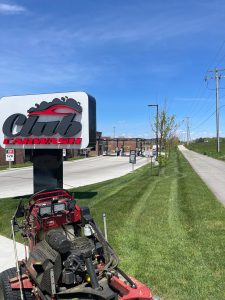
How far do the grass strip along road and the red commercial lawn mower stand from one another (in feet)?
4.99

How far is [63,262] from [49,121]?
9316 millimetres

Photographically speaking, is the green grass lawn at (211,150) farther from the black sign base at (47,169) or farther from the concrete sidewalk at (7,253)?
the concrete sidewalk at (7,253)

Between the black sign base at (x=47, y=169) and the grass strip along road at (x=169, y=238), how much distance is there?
127cm

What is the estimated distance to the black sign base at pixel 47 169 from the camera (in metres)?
13.1

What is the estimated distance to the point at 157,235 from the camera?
8.49m

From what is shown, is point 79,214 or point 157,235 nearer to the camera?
point 79,214

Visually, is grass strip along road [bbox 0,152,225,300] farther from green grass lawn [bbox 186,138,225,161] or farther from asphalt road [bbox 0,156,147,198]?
green grass lawn [bbox 186,138,225,161]

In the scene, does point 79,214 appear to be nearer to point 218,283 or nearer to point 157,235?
point 218,283

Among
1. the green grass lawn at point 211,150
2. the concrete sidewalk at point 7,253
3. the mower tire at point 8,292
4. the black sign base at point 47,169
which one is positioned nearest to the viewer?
the mower tire at point 8,292

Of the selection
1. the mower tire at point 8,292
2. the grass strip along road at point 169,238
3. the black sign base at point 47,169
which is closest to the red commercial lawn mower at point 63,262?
the mower tire at point 8,292

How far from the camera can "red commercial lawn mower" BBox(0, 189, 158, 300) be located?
12.9 feet

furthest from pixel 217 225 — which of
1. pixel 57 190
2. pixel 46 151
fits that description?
A: pixel 46 151

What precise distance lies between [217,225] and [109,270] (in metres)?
5.95

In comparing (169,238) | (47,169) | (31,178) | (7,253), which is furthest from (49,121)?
(31,178)
